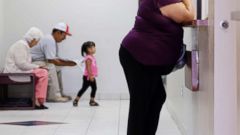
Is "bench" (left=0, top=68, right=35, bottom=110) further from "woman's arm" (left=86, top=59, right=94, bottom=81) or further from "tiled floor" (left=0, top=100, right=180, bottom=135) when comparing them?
"woman's arm" (left=86, top=59, right=94, bottom=81)

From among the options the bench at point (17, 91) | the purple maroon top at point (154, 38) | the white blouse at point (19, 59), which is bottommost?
the bench at point (17, 91)

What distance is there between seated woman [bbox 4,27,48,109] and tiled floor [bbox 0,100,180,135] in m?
0.24

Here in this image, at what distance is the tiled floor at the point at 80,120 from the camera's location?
14.7ft

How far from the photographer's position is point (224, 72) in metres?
2.32

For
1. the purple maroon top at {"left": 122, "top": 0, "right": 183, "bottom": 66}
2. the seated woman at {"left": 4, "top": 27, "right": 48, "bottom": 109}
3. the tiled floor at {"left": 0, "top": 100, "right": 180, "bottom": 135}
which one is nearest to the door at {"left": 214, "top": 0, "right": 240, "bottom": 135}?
the purple maroon top at {"left": 122, "top": 0, "right": 183, "bottom": 66}

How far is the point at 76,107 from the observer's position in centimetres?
636

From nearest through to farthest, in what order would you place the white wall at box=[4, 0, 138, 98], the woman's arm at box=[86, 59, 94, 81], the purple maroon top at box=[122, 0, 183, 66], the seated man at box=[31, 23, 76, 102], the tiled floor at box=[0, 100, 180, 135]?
the purple maroon top at box=[122, 0, 183, 66], the tiled floor at box=[0, 100, 180, 135], the woman's arm at box=[86, 59, 94, 81], the seated man at box=[31, 23, 76, 102], the white wall at box=[4, 0, 138, 98]

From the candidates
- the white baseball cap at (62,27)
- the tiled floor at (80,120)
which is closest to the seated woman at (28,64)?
the tiled floor at (80,120)

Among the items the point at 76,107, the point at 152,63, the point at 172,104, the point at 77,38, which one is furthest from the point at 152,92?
the point at 77,38

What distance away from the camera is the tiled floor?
177 inches

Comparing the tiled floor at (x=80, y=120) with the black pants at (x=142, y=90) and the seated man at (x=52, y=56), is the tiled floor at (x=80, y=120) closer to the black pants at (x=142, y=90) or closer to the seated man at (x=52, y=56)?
the seated man at (x=52, y=56)

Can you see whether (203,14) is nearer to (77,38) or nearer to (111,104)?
(111,104)

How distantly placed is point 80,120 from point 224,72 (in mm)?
3115

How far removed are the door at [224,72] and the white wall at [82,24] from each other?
16.6 ft
